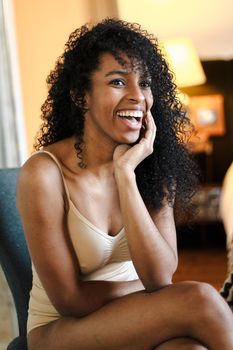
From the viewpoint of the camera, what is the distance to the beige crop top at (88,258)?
3.70 ft

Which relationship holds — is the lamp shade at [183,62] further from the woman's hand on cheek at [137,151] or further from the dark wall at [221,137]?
the woman's hand on cheek at [137,151]

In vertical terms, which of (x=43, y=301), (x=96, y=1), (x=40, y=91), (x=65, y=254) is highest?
(x=96, y=1)

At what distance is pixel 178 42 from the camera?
3170 mm

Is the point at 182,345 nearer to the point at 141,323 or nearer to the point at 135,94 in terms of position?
the point at 141,323

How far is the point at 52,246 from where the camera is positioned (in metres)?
1.09

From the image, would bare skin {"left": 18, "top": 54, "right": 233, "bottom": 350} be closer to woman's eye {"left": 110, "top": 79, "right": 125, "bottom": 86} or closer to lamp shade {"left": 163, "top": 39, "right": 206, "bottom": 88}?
woman's eye {"left": 110, "top": 79, "right": 125, "bottom": 86}

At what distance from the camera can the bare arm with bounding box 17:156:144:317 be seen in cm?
108

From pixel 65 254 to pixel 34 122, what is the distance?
57.0 inches

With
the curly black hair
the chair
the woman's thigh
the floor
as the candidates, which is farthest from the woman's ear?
the floor

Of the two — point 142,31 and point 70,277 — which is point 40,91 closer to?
point 142,31

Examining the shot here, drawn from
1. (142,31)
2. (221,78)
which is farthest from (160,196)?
(221,78)

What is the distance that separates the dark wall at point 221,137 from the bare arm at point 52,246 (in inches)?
135

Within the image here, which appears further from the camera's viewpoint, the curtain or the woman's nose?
the curtain

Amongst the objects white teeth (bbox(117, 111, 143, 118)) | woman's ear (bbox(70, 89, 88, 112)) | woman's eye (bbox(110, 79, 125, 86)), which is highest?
woman's eye (bbox(110, 79, 125, 86))
